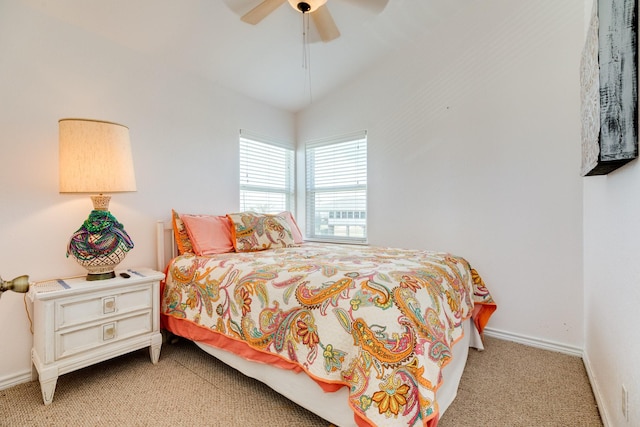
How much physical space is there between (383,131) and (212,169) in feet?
5.86

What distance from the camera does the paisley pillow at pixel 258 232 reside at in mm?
2623

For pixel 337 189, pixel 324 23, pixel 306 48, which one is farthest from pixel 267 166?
pixel 324 23

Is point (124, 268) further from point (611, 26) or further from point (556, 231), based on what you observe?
point (556, 231)

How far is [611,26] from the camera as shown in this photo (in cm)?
118

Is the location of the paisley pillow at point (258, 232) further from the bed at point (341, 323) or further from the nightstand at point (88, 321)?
the nightstand at point (88, 321)

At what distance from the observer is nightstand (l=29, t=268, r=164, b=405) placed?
5.55 ft

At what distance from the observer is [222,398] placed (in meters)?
1.74

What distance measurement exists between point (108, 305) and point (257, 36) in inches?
90.4

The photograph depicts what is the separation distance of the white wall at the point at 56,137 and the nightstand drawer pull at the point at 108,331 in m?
0.53

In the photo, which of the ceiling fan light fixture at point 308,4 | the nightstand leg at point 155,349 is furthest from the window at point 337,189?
the nightstand leg at point 155,349

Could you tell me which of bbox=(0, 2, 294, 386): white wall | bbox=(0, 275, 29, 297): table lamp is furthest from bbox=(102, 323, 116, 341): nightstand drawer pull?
bbox=(0, 275, 29, 297): table lamp

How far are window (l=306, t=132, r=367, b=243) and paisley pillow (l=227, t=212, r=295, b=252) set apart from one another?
2.89ft

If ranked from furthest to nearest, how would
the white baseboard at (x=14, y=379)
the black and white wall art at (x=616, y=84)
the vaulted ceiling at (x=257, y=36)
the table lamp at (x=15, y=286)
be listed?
the vaulted ceiling at (x=257, y=36)
the white baseboard at (x=14, y=379)
the black and white wall art at (x=616, y=84)
the table lamp at (x=15, y=286)

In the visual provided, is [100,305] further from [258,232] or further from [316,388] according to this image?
[316,388]
